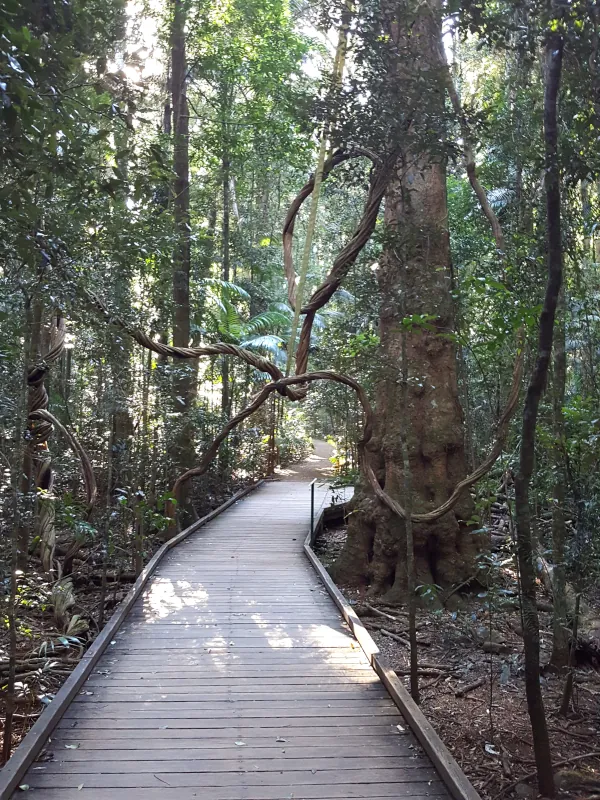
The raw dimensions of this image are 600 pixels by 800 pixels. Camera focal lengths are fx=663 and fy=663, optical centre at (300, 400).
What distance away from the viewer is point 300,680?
14.6ft

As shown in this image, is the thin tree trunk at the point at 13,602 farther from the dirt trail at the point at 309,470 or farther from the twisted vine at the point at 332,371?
the dirt trail at the point at 309,470

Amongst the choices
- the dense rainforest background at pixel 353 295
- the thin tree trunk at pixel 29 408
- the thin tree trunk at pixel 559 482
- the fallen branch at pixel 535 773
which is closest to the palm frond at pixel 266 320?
the dense rainforest background at pixel 353 295

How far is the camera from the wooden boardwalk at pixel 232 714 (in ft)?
10.1

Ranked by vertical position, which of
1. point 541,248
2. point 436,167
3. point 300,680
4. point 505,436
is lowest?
point 300,680

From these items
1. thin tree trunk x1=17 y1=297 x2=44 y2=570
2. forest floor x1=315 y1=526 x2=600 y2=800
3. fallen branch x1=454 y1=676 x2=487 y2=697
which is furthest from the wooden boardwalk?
thin tree trunk x1=17 y1=297 x2=44 y2=570

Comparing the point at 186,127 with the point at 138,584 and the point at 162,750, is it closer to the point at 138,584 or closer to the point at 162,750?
the point at 138,584

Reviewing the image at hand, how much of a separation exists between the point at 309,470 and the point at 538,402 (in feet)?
59.4

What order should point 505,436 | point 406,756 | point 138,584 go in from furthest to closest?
point 138,584 → point 505,436 → point 406,756

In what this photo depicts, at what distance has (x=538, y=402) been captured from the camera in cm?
308

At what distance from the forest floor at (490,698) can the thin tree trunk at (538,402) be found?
2.25 ft

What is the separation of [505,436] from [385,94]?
2.85 metres

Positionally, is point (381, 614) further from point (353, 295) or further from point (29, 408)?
point (29, 408)

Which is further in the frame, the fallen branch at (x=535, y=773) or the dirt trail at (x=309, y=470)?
the dirt trail at (x=309, y=470)

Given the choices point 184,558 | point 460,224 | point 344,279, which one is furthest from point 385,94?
point 460,224
